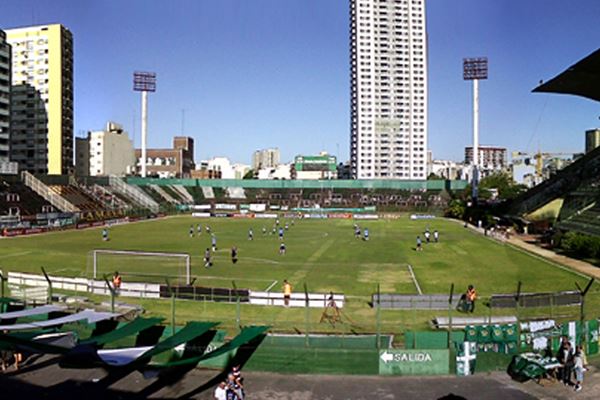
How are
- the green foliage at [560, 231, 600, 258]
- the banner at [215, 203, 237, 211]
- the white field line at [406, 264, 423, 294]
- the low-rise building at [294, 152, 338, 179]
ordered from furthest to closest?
the low-rise building at [294, 152, 338, 179] < the banner at [215, 203, 237, 211] < the green foliage at [560, 231, 600, 258] < the white field line at [406, 264, 423, 294]

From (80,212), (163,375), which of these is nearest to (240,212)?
(80,212)

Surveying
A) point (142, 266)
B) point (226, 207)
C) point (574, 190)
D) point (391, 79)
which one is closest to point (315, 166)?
point (391, 79)

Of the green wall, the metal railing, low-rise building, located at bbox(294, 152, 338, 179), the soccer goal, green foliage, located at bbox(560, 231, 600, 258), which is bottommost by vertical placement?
the soccer goal

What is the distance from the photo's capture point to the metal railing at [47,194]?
263ft

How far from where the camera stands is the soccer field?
3130 cm

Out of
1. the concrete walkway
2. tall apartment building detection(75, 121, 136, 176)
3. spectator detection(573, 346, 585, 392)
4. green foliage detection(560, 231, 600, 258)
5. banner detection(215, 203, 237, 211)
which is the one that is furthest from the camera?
tall apartment building detection(75, 121, 136, 176)

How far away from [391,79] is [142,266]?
476ft

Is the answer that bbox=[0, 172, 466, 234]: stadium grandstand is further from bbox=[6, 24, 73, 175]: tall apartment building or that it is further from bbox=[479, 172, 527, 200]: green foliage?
bbox=[6, 24, 73, 175]: tall apartment building

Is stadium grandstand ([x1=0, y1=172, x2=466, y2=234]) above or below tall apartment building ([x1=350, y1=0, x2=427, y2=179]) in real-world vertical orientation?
below

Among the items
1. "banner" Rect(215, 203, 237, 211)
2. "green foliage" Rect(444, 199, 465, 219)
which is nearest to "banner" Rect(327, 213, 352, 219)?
"green foliage" Rect(444, 199, 465, 219)

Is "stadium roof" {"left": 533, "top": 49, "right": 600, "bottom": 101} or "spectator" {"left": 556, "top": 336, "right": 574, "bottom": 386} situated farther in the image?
"stadium roof" {"left": 533, "top": 49, "right": 600, "bottom": 101}

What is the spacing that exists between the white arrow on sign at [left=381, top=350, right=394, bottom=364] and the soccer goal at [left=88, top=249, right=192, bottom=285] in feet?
55.7

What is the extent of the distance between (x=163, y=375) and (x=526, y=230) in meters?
59.4

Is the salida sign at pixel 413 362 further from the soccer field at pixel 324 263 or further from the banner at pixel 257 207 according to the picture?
the banner at pixel 257 207
